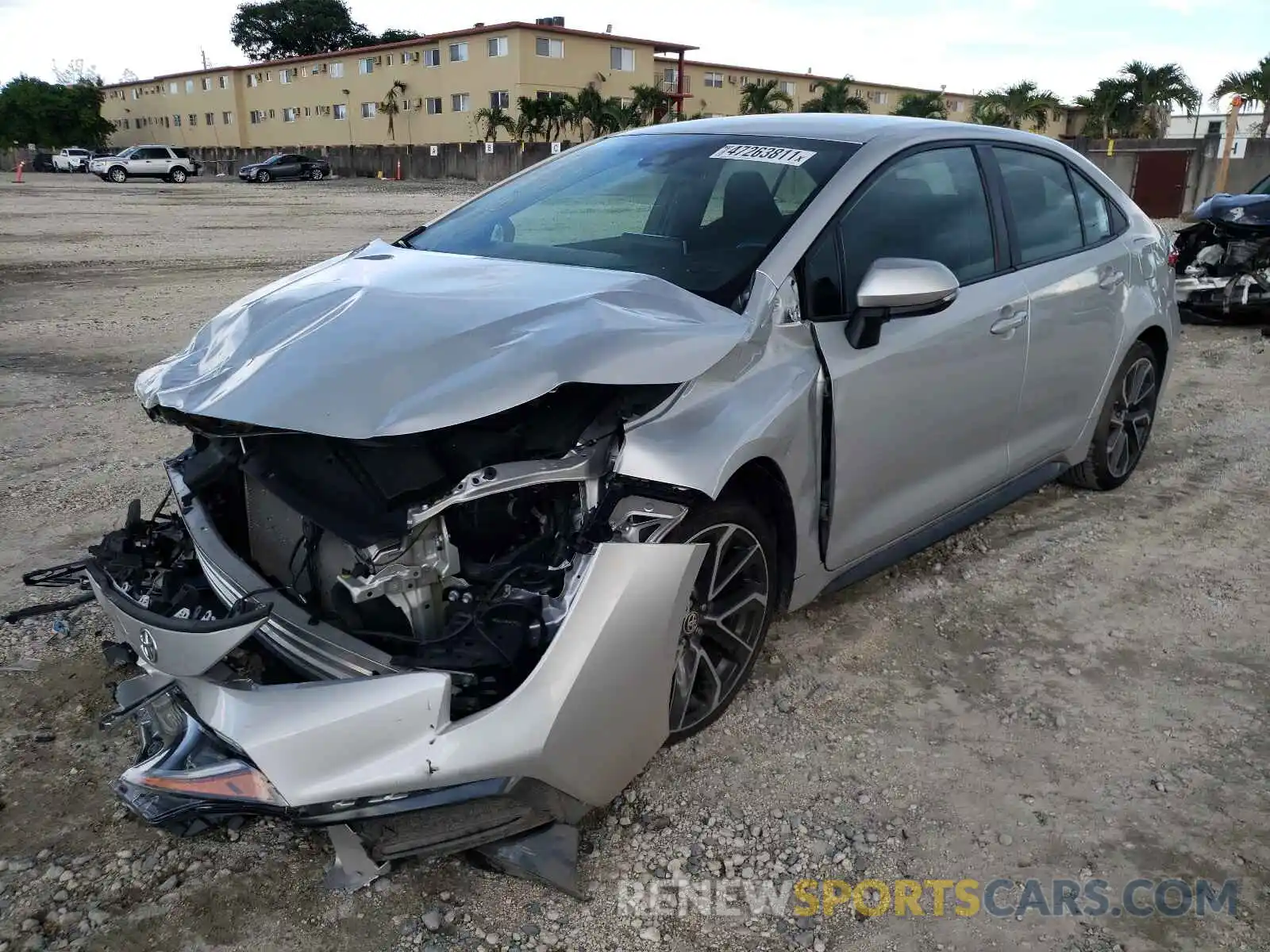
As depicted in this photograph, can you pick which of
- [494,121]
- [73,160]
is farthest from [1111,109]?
[73,160]

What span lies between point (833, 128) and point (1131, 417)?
2.48 meters

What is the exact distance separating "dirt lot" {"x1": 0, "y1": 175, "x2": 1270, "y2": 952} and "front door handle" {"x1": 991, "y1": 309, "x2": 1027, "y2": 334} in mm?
1066

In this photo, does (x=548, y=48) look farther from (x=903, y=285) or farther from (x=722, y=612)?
(x=722, y=612)

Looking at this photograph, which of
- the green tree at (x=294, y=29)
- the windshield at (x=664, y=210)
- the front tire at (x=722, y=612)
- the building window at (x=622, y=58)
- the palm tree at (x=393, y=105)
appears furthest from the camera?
the green tree at (x=294, y=29)

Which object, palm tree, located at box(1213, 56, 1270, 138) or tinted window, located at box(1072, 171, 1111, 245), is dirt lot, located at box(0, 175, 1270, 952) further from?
palm tree, located at box(1213, 56, 1270, 138)

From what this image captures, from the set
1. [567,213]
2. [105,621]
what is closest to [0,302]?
[105,621]

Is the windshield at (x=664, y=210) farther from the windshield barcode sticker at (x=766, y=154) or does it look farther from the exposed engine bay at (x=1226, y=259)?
the exposed engine bay at (x=1226, y=259)

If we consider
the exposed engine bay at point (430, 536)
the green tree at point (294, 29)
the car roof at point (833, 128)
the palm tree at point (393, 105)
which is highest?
the green tree at point (294, 29)

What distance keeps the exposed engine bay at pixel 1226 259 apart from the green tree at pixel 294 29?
274 ft

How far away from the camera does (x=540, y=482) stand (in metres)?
2.38

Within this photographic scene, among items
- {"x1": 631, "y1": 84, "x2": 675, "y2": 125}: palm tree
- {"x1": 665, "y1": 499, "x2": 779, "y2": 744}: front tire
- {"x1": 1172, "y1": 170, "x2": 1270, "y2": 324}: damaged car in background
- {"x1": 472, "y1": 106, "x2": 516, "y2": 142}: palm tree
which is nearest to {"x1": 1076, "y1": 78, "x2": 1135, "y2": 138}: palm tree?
{"x1": 631, "y1": 84, "x2": 675, "y2": 125}: palm tree

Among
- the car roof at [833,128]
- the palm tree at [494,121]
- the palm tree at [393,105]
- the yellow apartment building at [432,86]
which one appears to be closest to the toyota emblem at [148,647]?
the car roof at [833,128]

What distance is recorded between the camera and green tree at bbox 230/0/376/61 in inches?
3135

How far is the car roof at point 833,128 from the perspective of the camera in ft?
11.4
